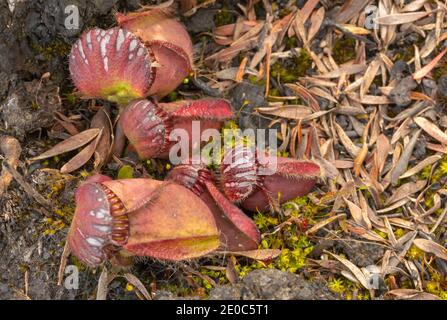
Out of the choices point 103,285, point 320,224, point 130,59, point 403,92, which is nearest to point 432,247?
point 320,224

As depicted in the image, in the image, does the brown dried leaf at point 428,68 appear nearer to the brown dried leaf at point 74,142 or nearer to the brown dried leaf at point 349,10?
the brown dried leaf at point 349,10

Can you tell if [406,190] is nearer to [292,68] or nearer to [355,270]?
[355,270]

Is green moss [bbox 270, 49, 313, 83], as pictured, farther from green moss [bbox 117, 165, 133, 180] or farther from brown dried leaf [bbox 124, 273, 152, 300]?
brown dried leaf [bbox 124, 273, 152, 300]

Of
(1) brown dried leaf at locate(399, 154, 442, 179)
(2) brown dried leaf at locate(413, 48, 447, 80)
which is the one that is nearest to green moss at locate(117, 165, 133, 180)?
(1) brown dried leaf at locate(399, 154, 442, 179)

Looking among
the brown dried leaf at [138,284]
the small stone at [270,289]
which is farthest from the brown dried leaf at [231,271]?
the brown dried leaf at [138,284]
